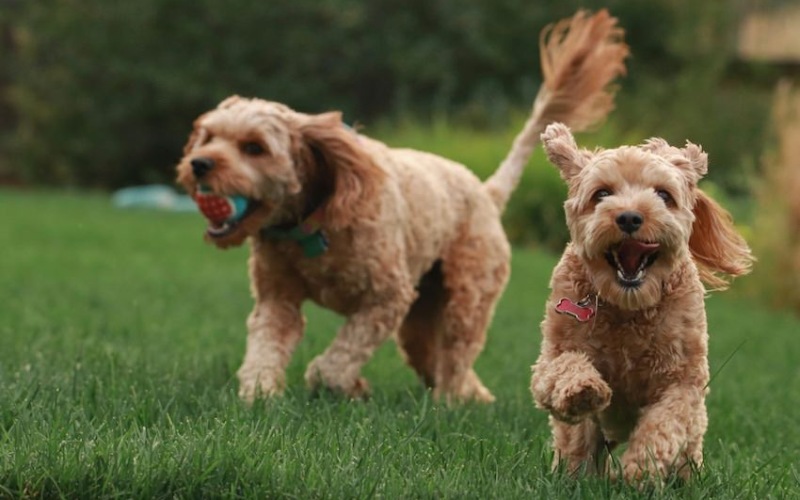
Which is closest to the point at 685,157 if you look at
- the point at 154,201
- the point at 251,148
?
the point at 251,148

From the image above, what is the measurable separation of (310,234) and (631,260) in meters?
2.21

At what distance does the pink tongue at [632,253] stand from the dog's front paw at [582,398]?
1.21 feet

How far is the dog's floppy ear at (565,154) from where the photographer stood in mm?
→ 4426

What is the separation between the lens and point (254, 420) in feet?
15.4

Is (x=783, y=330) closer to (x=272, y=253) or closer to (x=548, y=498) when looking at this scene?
(x=272, y=253)

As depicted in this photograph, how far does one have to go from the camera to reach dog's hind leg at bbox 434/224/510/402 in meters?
6.91

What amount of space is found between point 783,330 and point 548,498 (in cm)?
896

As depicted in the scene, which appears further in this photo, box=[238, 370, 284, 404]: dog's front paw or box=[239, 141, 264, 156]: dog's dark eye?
box=[239, 141, 264, 156]: dog's dark eye

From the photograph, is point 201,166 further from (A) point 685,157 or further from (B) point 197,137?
(A) point 685,157

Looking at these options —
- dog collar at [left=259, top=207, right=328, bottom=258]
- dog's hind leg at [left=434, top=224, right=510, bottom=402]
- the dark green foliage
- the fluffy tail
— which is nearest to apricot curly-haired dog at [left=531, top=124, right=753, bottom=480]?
dog collar at [left=259, top=207, right=328, bottom=258]

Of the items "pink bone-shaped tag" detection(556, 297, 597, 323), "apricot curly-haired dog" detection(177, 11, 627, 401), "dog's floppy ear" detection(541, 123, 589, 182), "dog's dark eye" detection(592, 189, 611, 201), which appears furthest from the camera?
"apricot curly-haired dog" detection(177, 11, 627, 401)

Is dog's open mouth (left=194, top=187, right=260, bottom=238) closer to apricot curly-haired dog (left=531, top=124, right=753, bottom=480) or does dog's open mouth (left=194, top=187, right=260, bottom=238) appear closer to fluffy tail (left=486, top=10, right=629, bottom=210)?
apricot curly-haired dog (left=531, top=124, right=753, bottom=480)

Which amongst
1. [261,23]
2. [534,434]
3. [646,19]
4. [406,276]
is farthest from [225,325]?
[646,19]

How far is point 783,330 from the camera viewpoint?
40.5 ft
